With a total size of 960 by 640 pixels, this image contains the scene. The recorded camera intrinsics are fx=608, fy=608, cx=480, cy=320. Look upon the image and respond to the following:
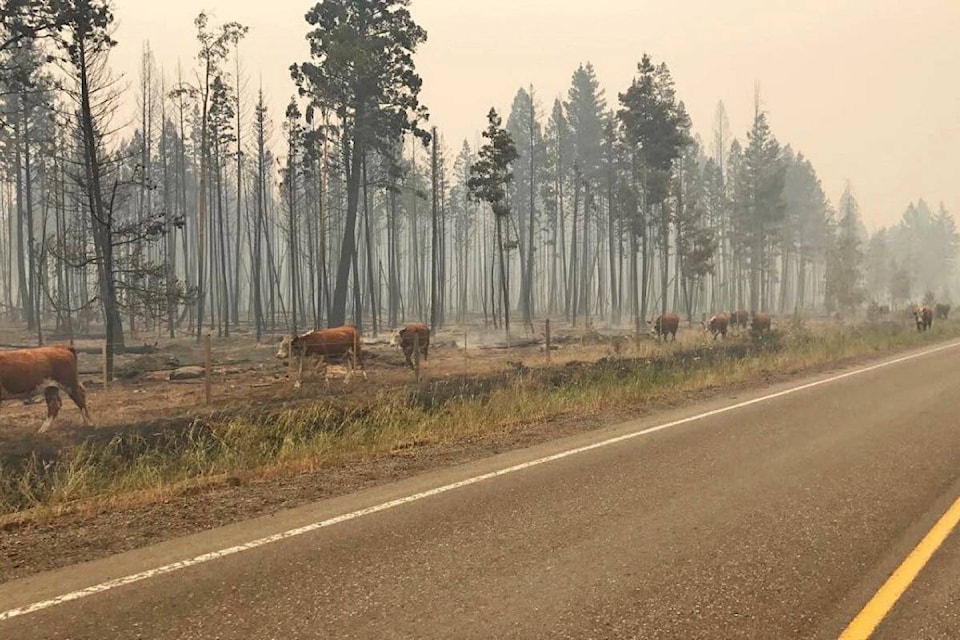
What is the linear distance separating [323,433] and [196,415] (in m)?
3.00

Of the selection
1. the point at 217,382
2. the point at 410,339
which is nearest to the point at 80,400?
the point at 217,382

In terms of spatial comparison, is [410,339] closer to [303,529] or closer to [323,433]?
[323,433]

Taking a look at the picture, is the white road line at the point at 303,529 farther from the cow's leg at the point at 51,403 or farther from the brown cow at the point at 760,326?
the brown cow at the point at 760,326

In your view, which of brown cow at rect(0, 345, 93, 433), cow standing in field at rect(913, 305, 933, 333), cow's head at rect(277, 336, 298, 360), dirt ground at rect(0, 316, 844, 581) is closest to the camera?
dirt ground at rect(0, 316, 844, 581)

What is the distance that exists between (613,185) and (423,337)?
3632 centimetres

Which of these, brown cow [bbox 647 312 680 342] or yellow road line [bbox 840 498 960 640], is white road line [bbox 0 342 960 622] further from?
brown cow [bbox 647 312 680 342]

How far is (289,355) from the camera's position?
1645 centimetres

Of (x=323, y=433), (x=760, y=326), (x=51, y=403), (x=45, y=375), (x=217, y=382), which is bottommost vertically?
(x=217, y=382)

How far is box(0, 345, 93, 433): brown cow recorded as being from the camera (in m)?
10.3

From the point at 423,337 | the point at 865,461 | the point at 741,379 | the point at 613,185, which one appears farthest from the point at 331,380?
the point at 613,185

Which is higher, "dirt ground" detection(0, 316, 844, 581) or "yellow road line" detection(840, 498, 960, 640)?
"yellow road line" detection(840, 498, 960, 640)

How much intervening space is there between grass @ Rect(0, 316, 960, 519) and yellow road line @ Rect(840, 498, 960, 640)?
19.4ft

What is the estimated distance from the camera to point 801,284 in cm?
7888

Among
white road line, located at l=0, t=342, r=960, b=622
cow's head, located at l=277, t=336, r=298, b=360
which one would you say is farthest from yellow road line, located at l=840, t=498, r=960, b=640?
cow's head, located at l=277, t=336, r=298, b=360
